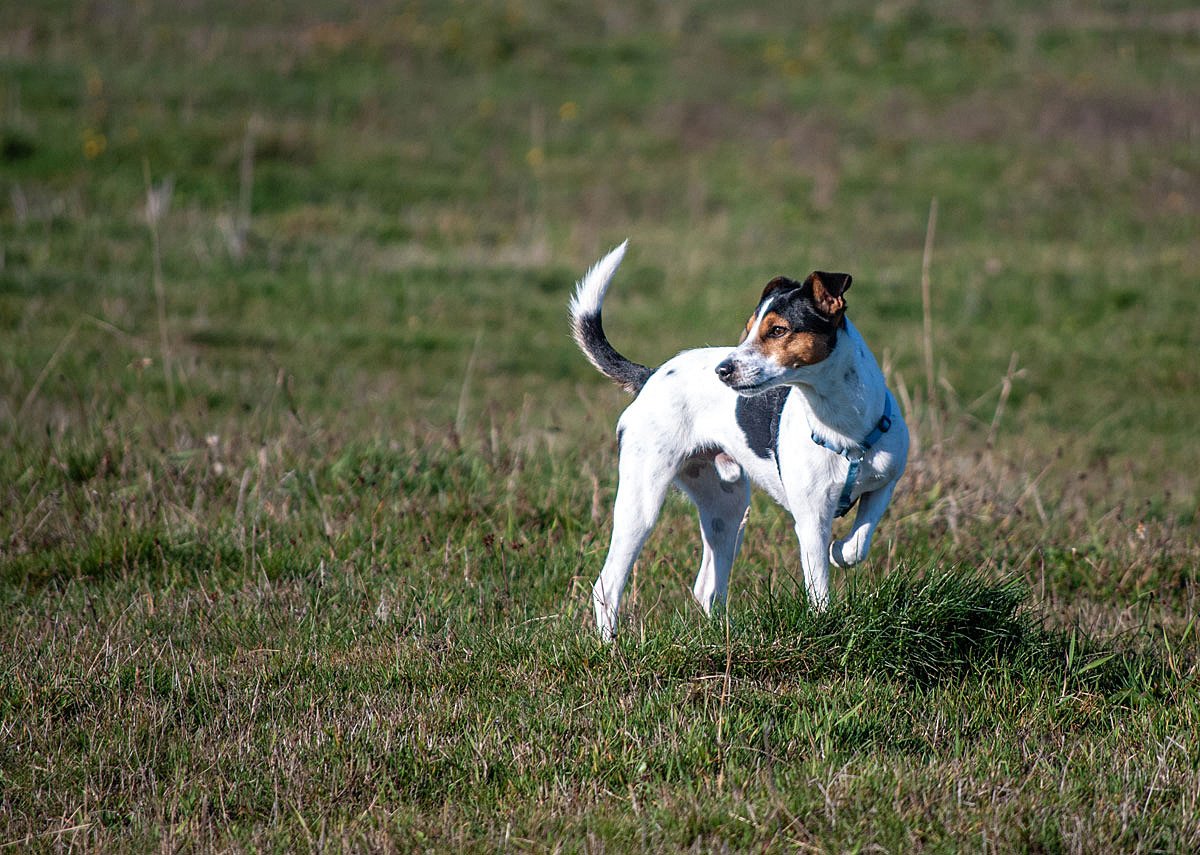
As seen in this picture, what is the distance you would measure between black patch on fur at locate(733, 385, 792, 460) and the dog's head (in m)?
0.34

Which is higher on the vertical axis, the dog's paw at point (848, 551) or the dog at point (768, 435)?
the dog at point (768, 435)

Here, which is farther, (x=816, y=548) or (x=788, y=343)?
(x=816, y=548)

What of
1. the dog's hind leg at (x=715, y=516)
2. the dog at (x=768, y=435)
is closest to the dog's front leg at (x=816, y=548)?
the dog at (x=768, y=435)

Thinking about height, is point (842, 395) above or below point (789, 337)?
below

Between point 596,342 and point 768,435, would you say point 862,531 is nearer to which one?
point 768,435

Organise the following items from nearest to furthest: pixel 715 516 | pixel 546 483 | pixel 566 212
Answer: pixel 715 516
pixel 546 483
pixel 566 212

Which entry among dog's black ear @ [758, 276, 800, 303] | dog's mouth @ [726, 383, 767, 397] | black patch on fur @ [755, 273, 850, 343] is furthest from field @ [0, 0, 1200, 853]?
dog's black ear @ [758, 276, 800, 303]

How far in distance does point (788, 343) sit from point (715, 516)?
1124 millimetres

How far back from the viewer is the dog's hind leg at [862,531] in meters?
3.85

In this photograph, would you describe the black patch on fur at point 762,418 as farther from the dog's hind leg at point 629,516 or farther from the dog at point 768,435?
the dog's hind leg at point 629,516

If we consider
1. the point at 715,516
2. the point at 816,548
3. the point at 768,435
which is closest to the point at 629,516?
the point at 715,516

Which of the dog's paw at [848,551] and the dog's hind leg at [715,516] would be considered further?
the dog's hind leg at [715,516]

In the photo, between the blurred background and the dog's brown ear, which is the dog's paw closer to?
the dog's brown ear

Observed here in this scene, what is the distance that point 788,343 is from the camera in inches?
148
